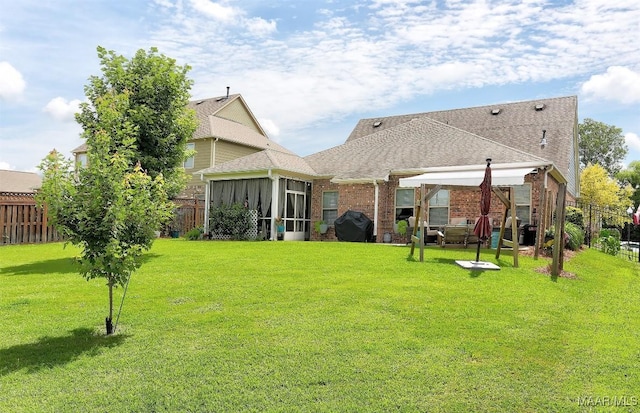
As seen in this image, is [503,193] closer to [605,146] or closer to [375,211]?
[375,211]

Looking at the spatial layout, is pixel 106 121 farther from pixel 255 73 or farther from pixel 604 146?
pixel 604 146

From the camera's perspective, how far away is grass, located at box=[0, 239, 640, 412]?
4234 mm

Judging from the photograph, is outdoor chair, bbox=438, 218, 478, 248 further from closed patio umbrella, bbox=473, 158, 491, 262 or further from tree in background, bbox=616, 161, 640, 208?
tree in background, bbox=616, 161, 640, 208

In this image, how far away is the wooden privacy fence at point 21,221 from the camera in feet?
54.7

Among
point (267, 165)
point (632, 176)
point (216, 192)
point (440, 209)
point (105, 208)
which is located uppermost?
point (632, 176)

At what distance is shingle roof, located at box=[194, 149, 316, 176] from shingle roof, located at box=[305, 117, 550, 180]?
2.81 ft

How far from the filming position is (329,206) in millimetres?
21172

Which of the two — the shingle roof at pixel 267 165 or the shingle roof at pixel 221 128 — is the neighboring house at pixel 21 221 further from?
the shingle roof at pixel 221 128

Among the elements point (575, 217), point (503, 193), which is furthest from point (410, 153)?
point (575, 217)

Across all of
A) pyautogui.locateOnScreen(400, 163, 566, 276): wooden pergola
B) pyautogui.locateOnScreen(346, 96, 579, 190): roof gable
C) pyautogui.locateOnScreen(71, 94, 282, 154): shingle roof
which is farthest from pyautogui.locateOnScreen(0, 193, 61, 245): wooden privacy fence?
pyautogui.locateOnScreen(346, 96, 579, 190): roof gable

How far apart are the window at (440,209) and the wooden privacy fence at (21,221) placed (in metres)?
14.1

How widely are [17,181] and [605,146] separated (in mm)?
64731

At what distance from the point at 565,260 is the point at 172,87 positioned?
11995mm

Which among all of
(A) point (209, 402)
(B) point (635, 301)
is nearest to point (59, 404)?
(A) point (209, 402)
